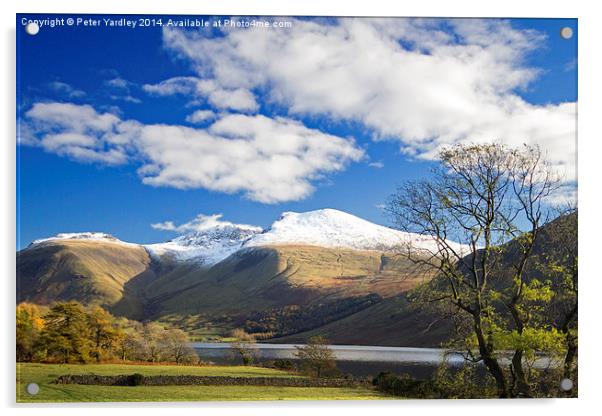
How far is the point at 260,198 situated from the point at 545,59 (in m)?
4.19

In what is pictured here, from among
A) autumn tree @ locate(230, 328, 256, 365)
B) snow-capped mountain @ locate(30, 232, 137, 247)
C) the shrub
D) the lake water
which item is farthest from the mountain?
the shrub

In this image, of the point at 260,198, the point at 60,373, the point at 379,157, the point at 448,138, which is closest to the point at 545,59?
the point at 448,138

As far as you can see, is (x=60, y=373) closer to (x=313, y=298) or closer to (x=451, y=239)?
(x=313, y=298)

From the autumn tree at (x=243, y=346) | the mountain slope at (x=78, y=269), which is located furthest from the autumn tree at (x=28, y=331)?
the autumn tree at (x=243, y=346)

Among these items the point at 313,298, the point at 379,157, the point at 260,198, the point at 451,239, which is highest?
the point at 379,157

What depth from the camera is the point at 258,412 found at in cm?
800

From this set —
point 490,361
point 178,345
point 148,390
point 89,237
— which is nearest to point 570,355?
point 490,361

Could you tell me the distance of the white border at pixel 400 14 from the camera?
7.82m

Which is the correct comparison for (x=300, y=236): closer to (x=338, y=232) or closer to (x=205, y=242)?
(x=338, y=232)

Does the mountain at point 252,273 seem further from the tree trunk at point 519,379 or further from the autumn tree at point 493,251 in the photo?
the tree trunk at point 519,379

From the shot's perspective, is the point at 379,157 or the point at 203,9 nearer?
→ the point at 203,9

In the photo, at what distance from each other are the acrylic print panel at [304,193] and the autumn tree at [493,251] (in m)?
0.03

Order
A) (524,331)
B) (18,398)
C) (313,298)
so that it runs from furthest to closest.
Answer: (313,298), (524,331), (18,398)

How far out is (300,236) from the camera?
8953mm
